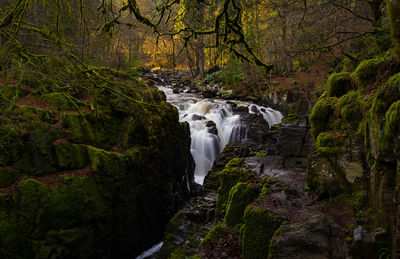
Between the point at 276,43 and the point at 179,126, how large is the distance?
13579 mm

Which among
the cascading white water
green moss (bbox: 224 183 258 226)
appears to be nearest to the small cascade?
the cascading white water

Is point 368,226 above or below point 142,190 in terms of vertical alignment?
above

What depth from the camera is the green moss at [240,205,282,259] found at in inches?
170

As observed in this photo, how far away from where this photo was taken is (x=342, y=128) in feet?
18.0

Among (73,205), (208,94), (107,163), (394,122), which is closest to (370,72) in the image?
(394,122)

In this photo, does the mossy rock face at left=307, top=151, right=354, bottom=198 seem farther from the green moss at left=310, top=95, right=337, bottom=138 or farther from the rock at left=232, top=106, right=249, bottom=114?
the rock at left=232, top=106, right=249, bottom=114

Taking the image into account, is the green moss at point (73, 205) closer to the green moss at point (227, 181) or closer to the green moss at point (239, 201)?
the green moss at point (227, 181)

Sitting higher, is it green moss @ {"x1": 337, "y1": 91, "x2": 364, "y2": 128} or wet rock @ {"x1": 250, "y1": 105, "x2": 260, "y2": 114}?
wet rock @ {"x1": 250, "y1": 105, "x2": 260, "y2": 114}

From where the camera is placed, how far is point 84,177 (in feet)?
22.9

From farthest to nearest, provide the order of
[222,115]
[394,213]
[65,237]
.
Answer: [222,115] < [65,237] < [394,213]

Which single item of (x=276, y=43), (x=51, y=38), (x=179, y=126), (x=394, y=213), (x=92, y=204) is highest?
(x=276, y=43)

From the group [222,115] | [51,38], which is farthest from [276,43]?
[51,38]

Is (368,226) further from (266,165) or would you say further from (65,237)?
(65,237)

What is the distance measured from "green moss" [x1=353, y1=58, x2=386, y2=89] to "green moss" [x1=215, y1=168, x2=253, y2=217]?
320 centimetres
